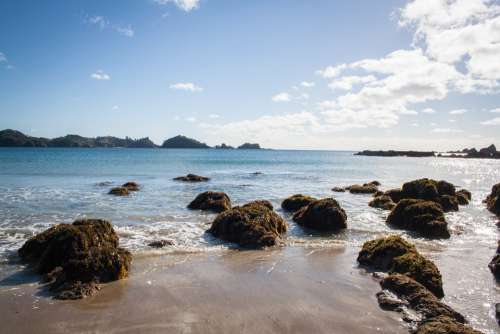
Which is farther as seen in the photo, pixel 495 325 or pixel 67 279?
pixel 67 279

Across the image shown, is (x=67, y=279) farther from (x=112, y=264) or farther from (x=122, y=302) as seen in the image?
(x=122, y=302)

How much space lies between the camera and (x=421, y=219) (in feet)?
56.0

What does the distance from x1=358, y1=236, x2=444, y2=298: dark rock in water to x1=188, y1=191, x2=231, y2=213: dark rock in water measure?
11.0m

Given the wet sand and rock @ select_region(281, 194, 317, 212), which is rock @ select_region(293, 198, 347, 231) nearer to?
rock @ select_region(281, 194, 317, 212)

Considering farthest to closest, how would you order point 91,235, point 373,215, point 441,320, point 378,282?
point 373,215, point 91,235, point 378,282, point 441,320

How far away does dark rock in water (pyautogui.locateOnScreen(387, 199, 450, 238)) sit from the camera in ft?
52.6

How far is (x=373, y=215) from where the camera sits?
21.5m

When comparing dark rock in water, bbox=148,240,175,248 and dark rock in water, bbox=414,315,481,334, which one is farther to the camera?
dark rock in water, bbox=148,240,175,248

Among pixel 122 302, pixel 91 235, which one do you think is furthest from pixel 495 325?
pixel 91 235

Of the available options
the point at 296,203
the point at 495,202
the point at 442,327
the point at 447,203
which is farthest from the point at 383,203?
the point at 442,327

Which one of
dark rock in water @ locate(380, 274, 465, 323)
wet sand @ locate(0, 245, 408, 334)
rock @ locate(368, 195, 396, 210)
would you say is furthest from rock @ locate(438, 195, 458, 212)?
dark rock in water @ locate(380, 274, 465, 323)

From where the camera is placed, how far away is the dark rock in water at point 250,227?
13547mm

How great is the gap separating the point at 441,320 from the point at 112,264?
26.5 feet

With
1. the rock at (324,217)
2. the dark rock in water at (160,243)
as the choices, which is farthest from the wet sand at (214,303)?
the rock at (324,217)
